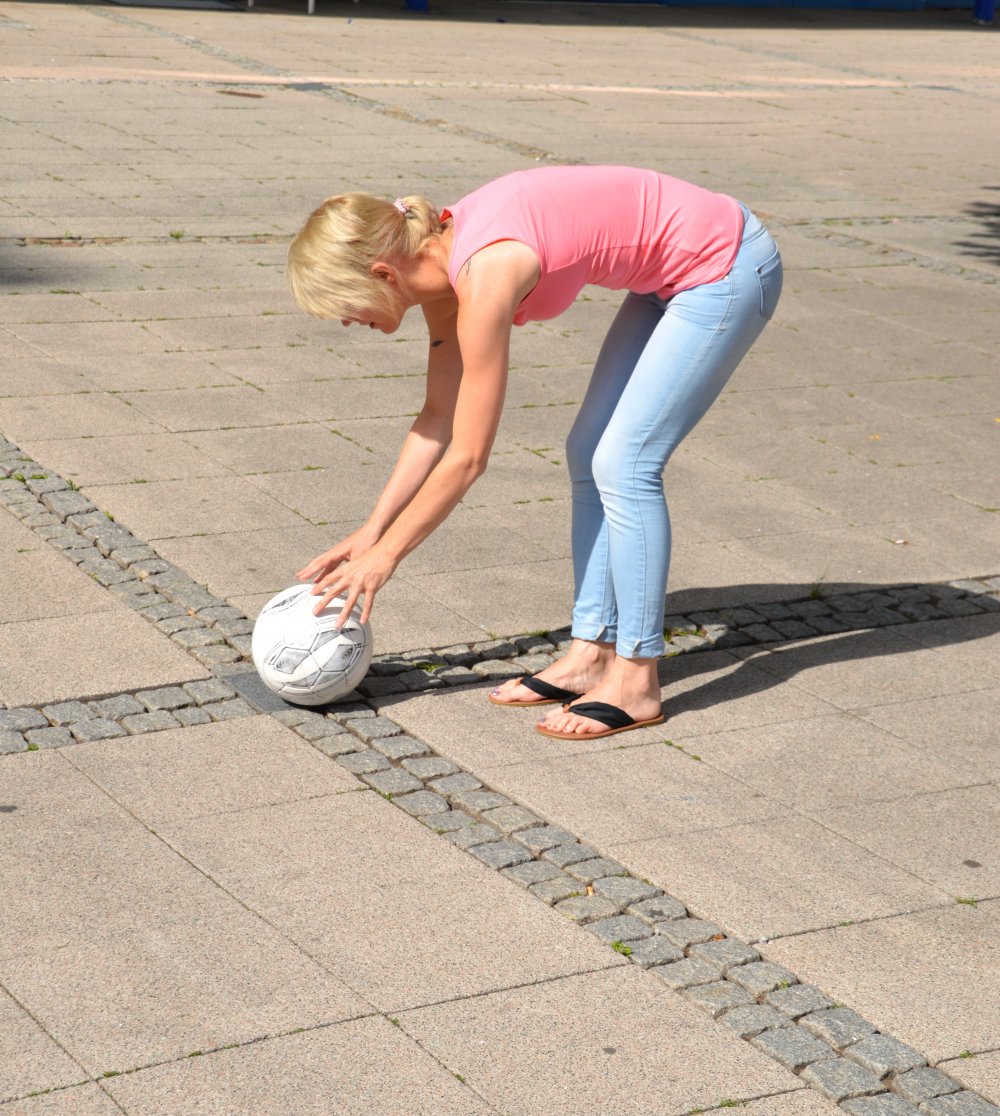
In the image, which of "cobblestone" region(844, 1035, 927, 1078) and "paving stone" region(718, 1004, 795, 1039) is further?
"paving stone" region(718, 1004, 795, 1039)

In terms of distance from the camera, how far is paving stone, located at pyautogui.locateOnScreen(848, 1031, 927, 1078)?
3.21 meters

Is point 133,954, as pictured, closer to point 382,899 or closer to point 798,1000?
point 382,899

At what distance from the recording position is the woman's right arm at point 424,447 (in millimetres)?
4543

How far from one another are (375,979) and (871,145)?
1688 centimetres

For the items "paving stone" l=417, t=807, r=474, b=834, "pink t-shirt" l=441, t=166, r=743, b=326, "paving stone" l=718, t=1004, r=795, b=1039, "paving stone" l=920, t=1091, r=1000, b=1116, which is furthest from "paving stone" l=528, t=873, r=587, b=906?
"pink t-shirt" l=441, t=166, r=743, b=326

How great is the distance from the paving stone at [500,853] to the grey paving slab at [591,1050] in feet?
1.80

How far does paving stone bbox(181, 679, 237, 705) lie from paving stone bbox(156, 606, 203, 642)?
34cm

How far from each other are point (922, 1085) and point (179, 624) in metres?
3.07

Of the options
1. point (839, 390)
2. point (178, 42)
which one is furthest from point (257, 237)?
point (178, 42)

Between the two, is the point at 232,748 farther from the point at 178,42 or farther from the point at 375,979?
the point at 178,42

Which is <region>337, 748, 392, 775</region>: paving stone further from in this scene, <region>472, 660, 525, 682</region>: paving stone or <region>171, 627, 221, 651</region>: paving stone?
<region>171, 627, 221, 651</region>: paving stone

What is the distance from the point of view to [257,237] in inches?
441

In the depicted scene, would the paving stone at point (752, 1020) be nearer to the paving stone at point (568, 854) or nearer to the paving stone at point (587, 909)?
the paving stone at point (587, 909)

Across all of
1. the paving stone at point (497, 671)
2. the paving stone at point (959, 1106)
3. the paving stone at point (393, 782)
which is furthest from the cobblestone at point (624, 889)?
the paving stone at point (497, 671)
